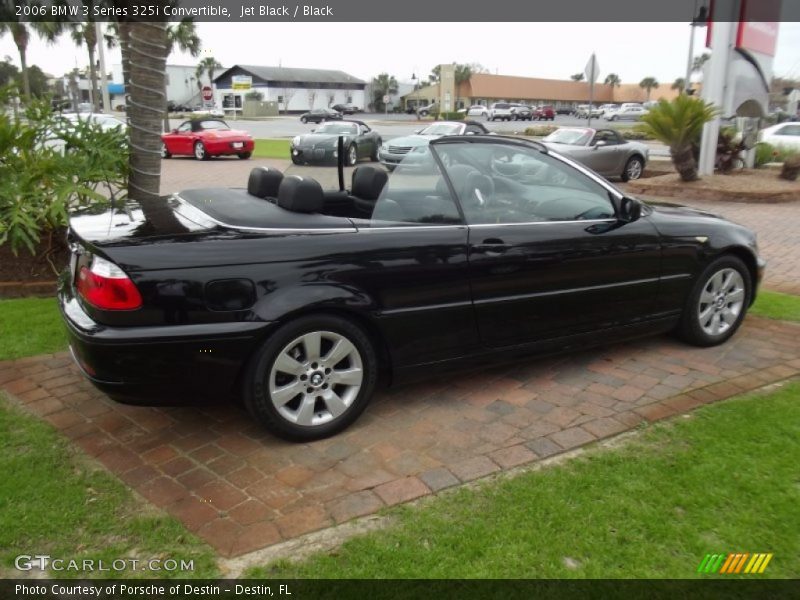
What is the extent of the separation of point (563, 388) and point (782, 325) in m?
2.39

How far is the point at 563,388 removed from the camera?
3932 mm

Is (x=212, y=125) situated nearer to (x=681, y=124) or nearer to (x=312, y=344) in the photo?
(x=681, y=124)

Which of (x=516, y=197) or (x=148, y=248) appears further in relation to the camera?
(x=516, y=197)

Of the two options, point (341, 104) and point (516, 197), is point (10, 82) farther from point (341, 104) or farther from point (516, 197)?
point (341, 104)

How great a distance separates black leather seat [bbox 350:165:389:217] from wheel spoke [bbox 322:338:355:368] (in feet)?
3.11

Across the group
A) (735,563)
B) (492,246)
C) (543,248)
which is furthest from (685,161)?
(735,563)

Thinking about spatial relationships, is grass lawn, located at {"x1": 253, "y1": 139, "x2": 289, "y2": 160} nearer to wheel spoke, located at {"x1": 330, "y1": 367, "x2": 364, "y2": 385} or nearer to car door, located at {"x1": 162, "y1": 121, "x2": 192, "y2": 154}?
car door, located at {"x1": 162, "y1": 121, "x2": 192, "y2": 154}

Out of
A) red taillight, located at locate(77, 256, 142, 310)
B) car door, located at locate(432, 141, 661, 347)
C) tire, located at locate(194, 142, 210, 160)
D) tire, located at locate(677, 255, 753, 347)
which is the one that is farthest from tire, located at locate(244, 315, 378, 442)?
tire, located at locate(194, 142, 210, 160)

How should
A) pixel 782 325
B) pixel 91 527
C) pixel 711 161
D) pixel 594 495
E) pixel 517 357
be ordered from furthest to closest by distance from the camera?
1. pixel 711 161
2. pixel 782 325
3. pixel 517 357
4. pixel 594 495
5. pixel 91 527

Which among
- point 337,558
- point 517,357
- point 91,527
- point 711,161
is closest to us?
point 337,558

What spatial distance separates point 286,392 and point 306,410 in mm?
153

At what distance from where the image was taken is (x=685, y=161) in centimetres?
1356

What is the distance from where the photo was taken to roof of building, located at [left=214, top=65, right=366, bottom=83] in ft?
294

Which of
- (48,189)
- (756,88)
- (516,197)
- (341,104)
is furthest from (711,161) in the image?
(341,104)
